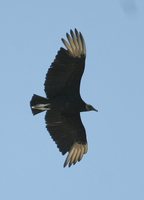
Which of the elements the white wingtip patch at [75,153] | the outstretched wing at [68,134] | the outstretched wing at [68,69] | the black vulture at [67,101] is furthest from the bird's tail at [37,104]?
the white wingtip patch at [75,153]

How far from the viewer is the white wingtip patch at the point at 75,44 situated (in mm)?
22375

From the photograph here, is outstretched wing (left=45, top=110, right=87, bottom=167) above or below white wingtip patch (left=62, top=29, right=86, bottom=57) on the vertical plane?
below

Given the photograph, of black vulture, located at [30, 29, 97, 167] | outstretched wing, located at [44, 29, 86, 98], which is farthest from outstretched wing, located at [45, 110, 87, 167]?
outstretched wing, located at [44, 29, 86, 98]

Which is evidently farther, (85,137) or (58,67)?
(85,137)

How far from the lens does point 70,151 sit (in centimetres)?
2361

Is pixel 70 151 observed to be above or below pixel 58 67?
below

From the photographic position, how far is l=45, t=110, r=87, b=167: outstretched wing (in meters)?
23.4

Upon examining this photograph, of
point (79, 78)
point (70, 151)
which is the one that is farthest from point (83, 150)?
point (79, 78)

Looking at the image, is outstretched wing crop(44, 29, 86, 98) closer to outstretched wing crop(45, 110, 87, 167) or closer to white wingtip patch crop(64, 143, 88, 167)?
outstretched wing crop(45, 110, 87, 167)

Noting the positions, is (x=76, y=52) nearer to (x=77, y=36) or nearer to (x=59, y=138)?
(x=77, y=36)

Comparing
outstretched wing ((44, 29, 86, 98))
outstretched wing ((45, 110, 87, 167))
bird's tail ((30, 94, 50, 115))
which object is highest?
outstretched wing ((44, 29, 86, 98))

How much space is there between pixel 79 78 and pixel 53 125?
139 cm

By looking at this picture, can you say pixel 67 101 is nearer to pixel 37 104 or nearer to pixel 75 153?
pixel 37 104

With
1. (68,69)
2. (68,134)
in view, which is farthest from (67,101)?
(68,134)
